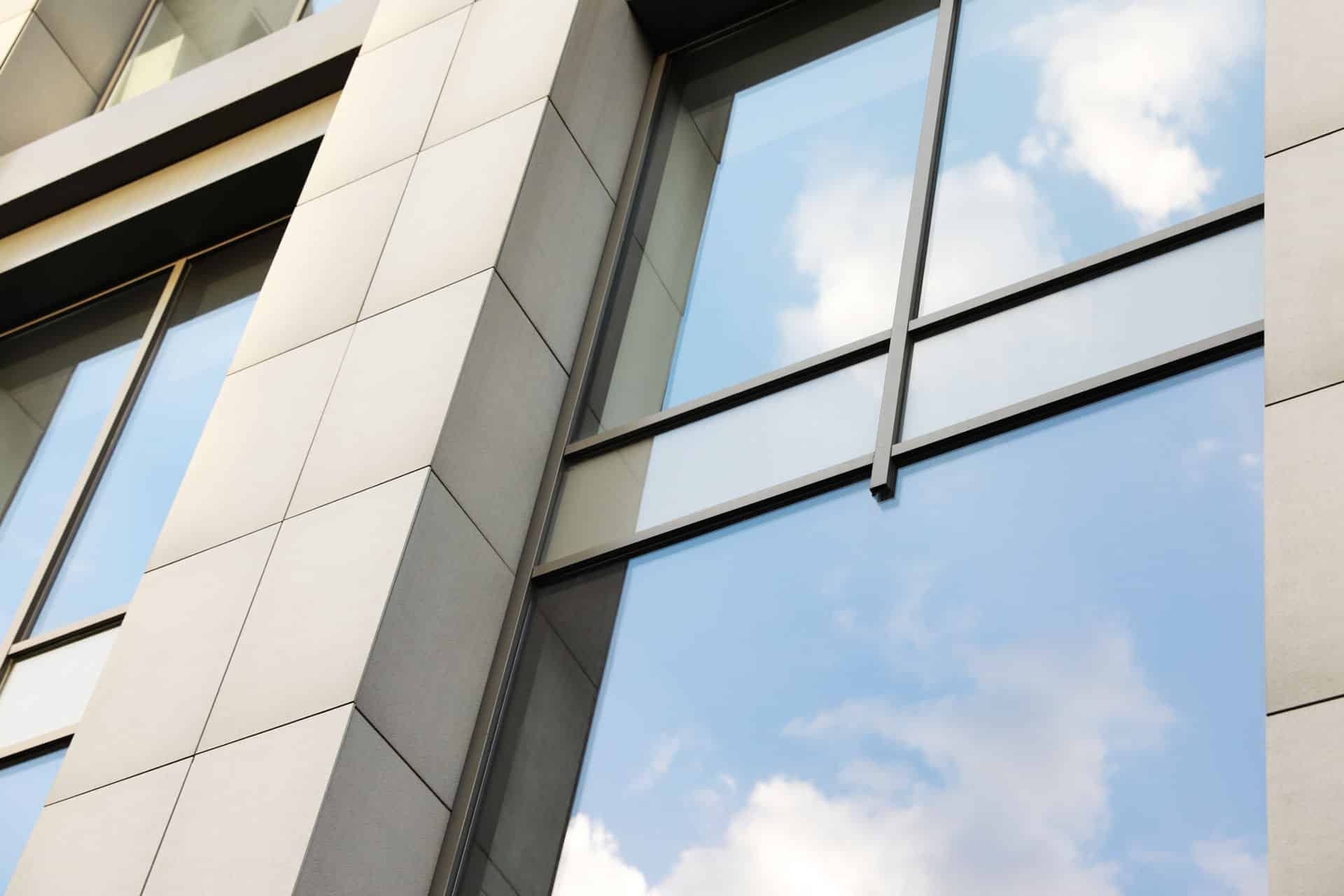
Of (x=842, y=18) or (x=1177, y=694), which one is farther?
(x=842, y=18)

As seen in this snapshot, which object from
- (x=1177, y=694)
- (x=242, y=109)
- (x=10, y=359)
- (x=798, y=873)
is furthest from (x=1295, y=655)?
(x=10, y=359)

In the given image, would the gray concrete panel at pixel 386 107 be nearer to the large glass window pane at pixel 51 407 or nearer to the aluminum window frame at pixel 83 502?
the aluminum window frame at pixel 83 502

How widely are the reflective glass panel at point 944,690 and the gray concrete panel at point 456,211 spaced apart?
2079 mm

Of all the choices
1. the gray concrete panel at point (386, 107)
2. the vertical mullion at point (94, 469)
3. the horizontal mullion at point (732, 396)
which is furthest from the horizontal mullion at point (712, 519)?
the vertical mullion at point (94, 469)

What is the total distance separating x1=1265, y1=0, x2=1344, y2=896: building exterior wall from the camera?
5207 millimetres

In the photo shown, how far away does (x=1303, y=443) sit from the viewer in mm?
6004

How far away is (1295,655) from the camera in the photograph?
18.2 ft

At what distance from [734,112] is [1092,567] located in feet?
15.4

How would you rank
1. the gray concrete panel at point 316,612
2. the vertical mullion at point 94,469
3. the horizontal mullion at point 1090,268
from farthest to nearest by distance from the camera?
the vertical mullion at point 94,469 < the horizontal mullion at point 1090,268 < the gray concrete panel at point 316,612

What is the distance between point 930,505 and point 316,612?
2964mm

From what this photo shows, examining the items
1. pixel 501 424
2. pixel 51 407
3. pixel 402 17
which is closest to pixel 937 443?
pixel 501 424

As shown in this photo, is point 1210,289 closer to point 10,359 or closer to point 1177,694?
point 1177,694

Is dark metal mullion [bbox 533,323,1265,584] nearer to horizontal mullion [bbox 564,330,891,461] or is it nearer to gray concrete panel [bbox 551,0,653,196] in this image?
horizontal mullion [bbox 564,330,891,461]

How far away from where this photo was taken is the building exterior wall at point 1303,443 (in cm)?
521
